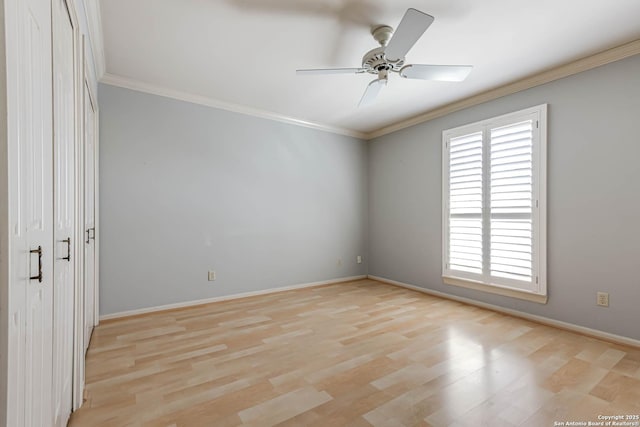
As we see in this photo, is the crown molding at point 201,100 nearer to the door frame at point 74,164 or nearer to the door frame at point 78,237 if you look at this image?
the door frame at point 78,237

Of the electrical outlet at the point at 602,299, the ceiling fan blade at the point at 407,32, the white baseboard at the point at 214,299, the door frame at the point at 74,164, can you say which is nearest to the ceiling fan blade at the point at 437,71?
the ceiling fan blade at the point at 407,32

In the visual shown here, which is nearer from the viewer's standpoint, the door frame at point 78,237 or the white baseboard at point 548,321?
the door frame at point 78,237

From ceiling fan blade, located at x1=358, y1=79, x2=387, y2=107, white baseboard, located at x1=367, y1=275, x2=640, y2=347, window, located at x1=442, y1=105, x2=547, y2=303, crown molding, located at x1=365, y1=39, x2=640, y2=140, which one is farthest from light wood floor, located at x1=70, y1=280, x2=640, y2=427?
crown molding, located at x1=365, y1=39, x2=640, y2=140

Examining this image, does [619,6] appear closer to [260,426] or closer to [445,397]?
[445,397]

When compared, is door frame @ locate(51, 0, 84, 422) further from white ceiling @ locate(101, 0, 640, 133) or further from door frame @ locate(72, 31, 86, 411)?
white ceiling @ locate(101, 0, 640, 133)

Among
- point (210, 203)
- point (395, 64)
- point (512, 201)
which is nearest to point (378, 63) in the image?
point (395, 64)

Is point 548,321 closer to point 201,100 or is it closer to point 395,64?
point 395,64

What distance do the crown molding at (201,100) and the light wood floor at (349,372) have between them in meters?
2.55

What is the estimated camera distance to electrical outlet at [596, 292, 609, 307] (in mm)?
2713

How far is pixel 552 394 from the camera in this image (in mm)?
1871

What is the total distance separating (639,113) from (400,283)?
10.9ft

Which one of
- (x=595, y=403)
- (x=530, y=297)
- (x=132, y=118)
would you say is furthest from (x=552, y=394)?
(x=132, y=118)

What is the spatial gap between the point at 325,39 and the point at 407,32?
82 centimetres

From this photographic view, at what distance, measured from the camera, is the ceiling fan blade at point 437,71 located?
240 centimetres
